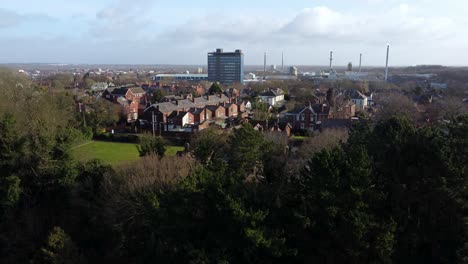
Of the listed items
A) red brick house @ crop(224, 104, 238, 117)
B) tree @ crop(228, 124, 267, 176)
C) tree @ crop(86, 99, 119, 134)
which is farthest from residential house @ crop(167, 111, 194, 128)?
tree @ crop(228, 124, 267, 176)

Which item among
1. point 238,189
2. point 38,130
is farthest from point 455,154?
point 38,130

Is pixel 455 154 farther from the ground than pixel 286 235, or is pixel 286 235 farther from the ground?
pixel 455 154

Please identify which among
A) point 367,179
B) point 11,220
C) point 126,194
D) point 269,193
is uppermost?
point 367,179

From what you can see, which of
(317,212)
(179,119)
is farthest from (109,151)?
(317,212)

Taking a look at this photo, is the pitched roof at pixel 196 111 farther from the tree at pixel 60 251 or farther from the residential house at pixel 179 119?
the tree at pixel 60 251

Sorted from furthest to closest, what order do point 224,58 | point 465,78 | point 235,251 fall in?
1. point 224,58
2. point 465,78
3. point 235,251

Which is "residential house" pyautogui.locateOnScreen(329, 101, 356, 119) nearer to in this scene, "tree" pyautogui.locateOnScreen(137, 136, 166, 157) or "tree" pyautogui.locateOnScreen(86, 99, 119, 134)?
"tree" pyautogui.locateOnScreen(86, 99, 119, 134)

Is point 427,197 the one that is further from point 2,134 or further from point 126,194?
point 2,134
